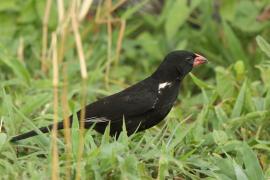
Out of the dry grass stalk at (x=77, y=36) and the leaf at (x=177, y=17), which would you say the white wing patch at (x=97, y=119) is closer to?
the dry grass stalk at (x=77, y=36)

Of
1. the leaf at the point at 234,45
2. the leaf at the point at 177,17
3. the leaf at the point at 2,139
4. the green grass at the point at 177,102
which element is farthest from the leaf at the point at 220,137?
the leaf at the point at 177,17

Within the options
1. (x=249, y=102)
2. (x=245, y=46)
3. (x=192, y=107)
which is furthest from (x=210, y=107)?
(x=245, y=46)

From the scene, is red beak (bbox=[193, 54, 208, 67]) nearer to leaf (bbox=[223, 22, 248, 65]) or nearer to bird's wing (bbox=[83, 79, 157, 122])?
bird's wing (bbox=[83, 79, 157, 122])

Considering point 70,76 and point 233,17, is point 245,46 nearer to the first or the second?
point 233,17

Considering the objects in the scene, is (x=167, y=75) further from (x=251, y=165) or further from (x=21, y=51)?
(x=21, y=51)

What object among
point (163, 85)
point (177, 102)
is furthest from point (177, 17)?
point (163, 85)

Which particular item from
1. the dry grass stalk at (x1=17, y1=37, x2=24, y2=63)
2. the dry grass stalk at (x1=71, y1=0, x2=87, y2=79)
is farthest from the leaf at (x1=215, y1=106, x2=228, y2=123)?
the dry grass stalk at (x1=17, y1=37, x2=24, y2=63)
